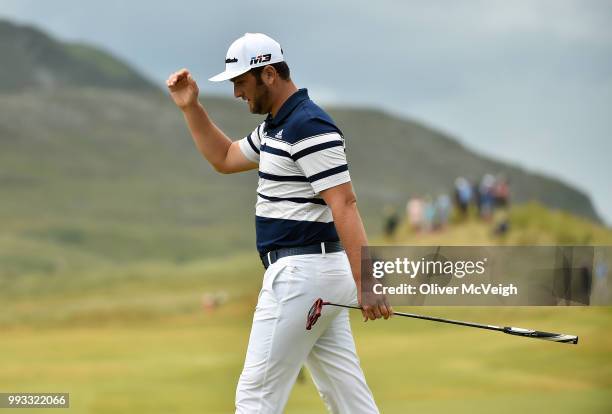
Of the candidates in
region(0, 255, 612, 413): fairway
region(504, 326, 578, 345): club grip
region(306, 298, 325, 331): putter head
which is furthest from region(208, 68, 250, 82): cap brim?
region(0, 255, 612, 413): fairway

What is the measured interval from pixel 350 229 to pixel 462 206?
2092 centimetres

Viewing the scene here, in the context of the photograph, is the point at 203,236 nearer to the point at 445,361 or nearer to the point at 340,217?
the point at 445,361

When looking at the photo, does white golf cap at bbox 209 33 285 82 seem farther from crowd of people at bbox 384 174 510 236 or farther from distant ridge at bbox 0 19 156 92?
distant ridge at bbox 0 19 156 92

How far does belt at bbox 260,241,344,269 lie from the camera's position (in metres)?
4.93

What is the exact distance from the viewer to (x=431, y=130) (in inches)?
3570

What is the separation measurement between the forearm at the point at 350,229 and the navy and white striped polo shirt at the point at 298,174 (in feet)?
0.39

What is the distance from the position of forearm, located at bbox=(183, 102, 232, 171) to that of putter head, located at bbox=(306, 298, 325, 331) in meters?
1.15

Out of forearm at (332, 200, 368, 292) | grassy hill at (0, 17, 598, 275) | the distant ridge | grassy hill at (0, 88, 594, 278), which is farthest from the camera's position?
the distant ridge

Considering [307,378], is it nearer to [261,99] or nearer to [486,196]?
[261,99]

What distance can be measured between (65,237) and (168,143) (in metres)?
32.0

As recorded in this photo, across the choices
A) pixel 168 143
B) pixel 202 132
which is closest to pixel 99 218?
pixel 168 143

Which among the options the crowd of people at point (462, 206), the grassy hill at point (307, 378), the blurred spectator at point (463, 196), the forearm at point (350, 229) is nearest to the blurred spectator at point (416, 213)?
the crowd of people at point (462, 206)

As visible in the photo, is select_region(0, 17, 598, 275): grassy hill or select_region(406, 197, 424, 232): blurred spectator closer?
select_region(406, 197, 424, 232): blurred spectator

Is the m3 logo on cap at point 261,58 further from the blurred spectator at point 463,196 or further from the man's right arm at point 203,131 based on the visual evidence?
the blurred spectator at point 463,196
